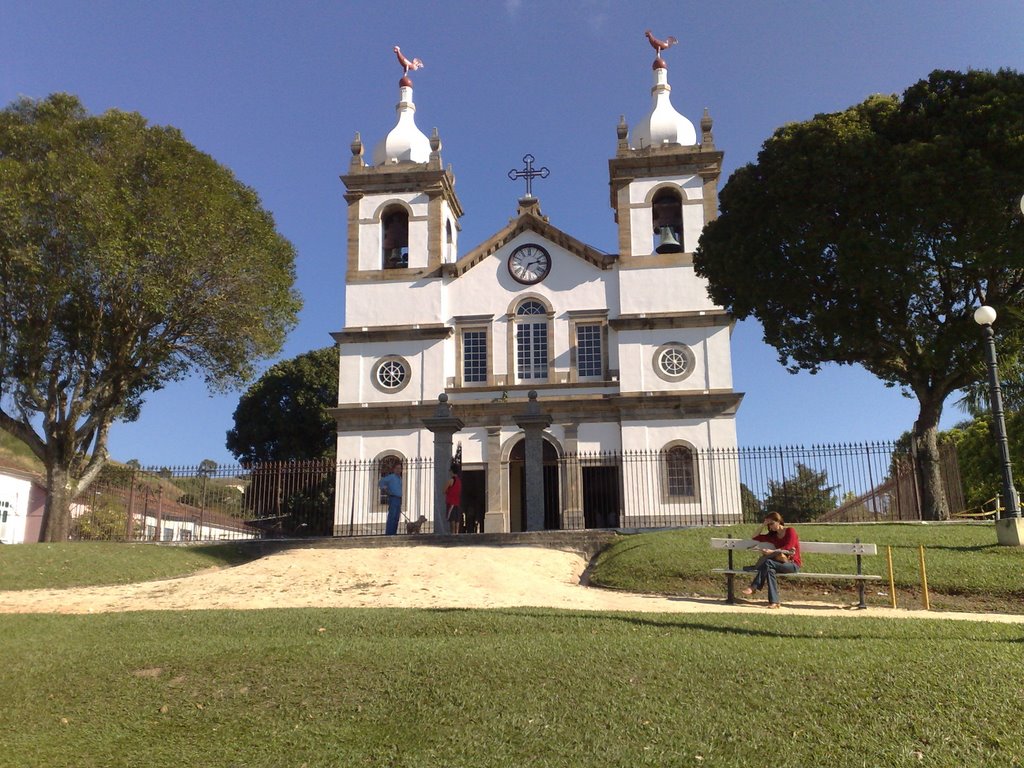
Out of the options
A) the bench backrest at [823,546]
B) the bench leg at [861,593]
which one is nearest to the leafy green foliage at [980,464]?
the bench leg at [861,593]

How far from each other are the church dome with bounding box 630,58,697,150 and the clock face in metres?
4.66

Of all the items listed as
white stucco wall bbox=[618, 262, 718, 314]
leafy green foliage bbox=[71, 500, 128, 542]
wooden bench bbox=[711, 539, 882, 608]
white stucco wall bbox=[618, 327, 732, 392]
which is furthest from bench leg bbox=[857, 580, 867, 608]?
leafy green foliage bbox=[71, 500, 128, 542]

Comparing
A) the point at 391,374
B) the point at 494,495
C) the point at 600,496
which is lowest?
the point at 494,495

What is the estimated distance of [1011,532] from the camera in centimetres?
1270

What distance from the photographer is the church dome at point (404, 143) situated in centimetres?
2853

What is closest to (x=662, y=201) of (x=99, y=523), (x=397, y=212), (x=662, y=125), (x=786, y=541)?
(x=662, y=125)

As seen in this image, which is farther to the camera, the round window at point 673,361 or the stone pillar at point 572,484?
the round window at point 673,361

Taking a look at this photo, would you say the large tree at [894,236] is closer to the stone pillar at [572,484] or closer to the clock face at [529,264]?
the stone pillar at [572,484]

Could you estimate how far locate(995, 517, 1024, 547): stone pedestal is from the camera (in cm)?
1258

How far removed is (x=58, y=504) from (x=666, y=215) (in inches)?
743

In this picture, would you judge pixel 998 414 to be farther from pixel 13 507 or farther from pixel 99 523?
pixel 13 507

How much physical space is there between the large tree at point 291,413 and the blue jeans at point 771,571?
93.0ft

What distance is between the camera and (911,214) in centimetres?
1589

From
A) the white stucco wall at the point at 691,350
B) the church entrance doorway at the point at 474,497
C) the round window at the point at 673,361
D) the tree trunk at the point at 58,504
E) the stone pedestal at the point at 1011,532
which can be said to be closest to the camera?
the stone pedestal at the point at 1011,532
